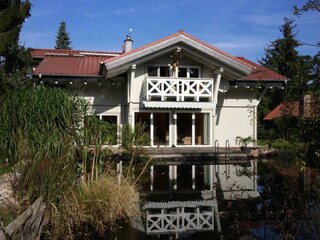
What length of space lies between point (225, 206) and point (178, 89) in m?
12.0

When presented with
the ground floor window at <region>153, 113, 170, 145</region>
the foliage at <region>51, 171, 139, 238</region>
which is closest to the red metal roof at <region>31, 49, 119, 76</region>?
the ground floor window at <region>153, 113, 170, 145</region>

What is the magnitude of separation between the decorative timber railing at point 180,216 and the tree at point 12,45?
11217mm

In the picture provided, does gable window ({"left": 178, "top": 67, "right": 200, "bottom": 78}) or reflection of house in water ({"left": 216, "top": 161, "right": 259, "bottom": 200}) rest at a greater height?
gable window ({"left": 178, "top": 67, "right": 200, "bottom": 78})

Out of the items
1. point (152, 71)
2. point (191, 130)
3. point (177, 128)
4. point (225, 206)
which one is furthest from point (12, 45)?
point (225, 206)

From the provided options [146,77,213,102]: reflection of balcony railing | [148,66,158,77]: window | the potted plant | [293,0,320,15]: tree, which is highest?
[148,66,158,77]: window

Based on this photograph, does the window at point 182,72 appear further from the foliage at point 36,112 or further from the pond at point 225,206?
the foliage at point 36,112

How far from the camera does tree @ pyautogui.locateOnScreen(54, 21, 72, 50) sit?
65.9 meters

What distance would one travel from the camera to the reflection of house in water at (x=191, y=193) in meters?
7.07

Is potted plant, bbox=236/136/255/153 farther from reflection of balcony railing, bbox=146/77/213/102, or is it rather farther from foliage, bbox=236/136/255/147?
reflection of balcony railing, bbox=146/77/213/102

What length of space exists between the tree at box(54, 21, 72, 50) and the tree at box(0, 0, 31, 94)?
157 feet

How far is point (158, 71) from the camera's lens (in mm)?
20656

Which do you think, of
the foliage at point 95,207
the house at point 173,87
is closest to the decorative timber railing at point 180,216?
the foliage at point 95,207

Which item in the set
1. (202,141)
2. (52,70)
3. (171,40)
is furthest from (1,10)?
(202,141)

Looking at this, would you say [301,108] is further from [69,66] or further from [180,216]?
[69,66]
